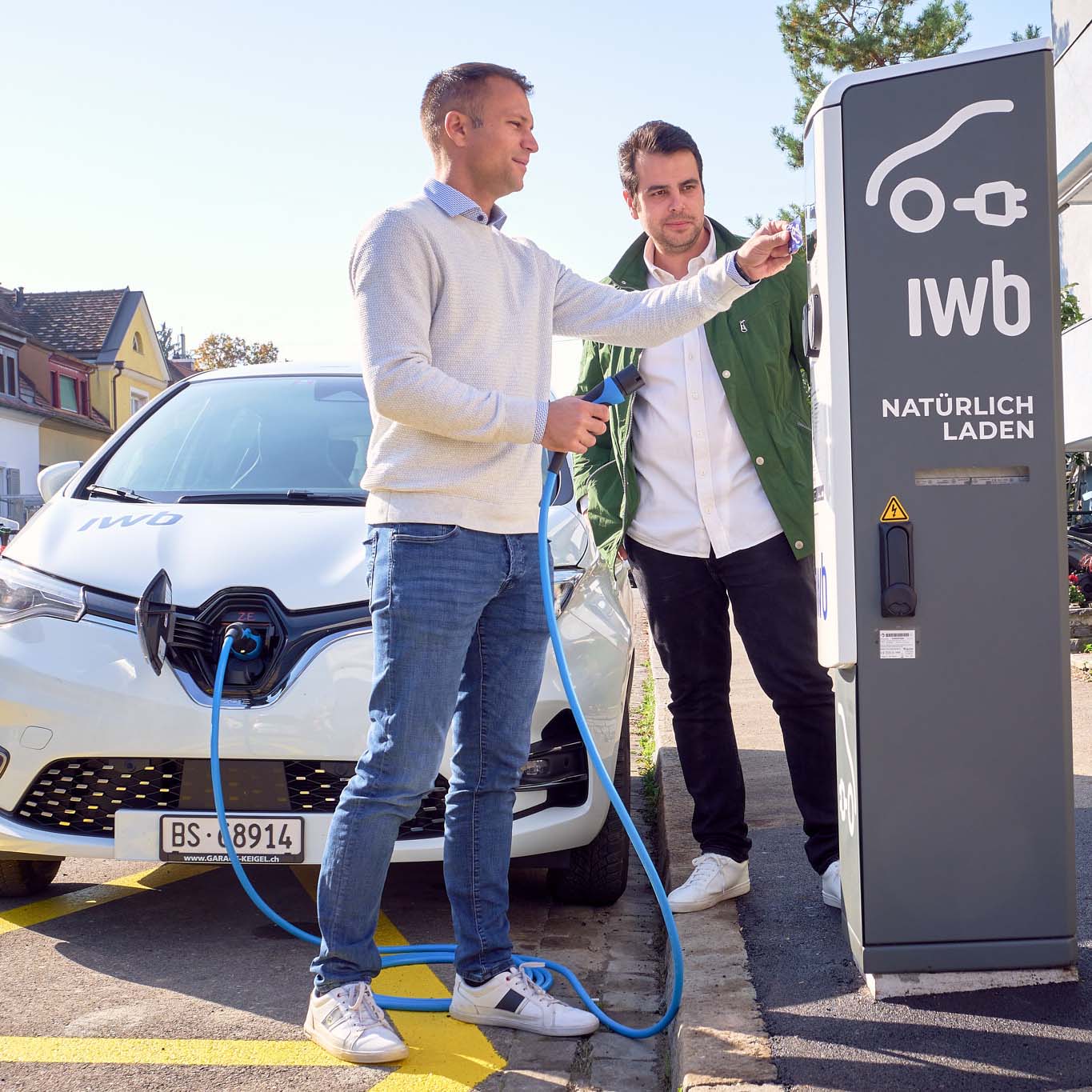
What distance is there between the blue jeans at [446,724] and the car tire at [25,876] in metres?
1.58

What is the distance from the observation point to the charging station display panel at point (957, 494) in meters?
2.70

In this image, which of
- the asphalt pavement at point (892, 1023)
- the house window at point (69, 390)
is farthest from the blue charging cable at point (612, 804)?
the house window at point (69, 390)

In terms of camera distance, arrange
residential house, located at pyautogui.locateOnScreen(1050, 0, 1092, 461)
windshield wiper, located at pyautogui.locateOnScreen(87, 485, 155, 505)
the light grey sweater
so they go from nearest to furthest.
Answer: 1. the light grey sweater
2. windshield wiper, located at pyautogui.locateOnScreen(87, 485, 155, 505)
3. residential house, located at pyautogui.locateOnScreen(1050, 0, 1092, 461)

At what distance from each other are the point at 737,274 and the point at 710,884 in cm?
169

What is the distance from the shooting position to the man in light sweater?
8.93 ft

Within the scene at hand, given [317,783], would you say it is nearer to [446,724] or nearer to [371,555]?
[446,724]

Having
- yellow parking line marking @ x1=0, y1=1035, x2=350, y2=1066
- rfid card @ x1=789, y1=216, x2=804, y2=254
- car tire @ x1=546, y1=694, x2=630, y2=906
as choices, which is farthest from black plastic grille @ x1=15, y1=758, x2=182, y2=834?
rfid card @ x1=789, y1=216, x2=804, y2=254

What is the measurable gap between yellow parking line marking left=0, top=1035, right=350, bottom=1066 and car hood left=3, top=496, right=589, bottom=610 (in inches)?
43.2

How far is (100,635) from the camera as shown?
350 cm

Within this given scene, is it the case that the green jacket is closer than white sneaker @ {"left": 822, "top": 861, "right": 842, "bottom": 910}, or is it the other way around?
white sneaker @ {"left": 822, "top": 861, "right": 842, "bottom": 910}

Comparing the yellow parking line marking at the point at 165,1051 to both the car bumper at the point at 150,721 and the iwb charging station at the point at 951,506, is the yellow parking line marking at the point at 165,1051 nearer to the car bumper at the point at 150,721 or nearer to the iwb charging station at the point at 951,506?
the car bumper at the point at 150,721

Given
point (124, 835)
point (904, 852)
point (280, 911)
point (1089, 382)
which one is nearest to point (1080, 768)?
point (904, 852)

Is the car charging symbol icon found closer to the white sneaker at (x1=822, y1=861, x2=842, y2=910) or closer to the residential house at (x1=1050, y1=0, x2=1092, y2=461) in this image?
the white sneaker at (x1=822, y1=861, x2=842, y2=910)

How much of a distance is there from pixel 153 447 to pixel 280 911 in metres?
1.66
